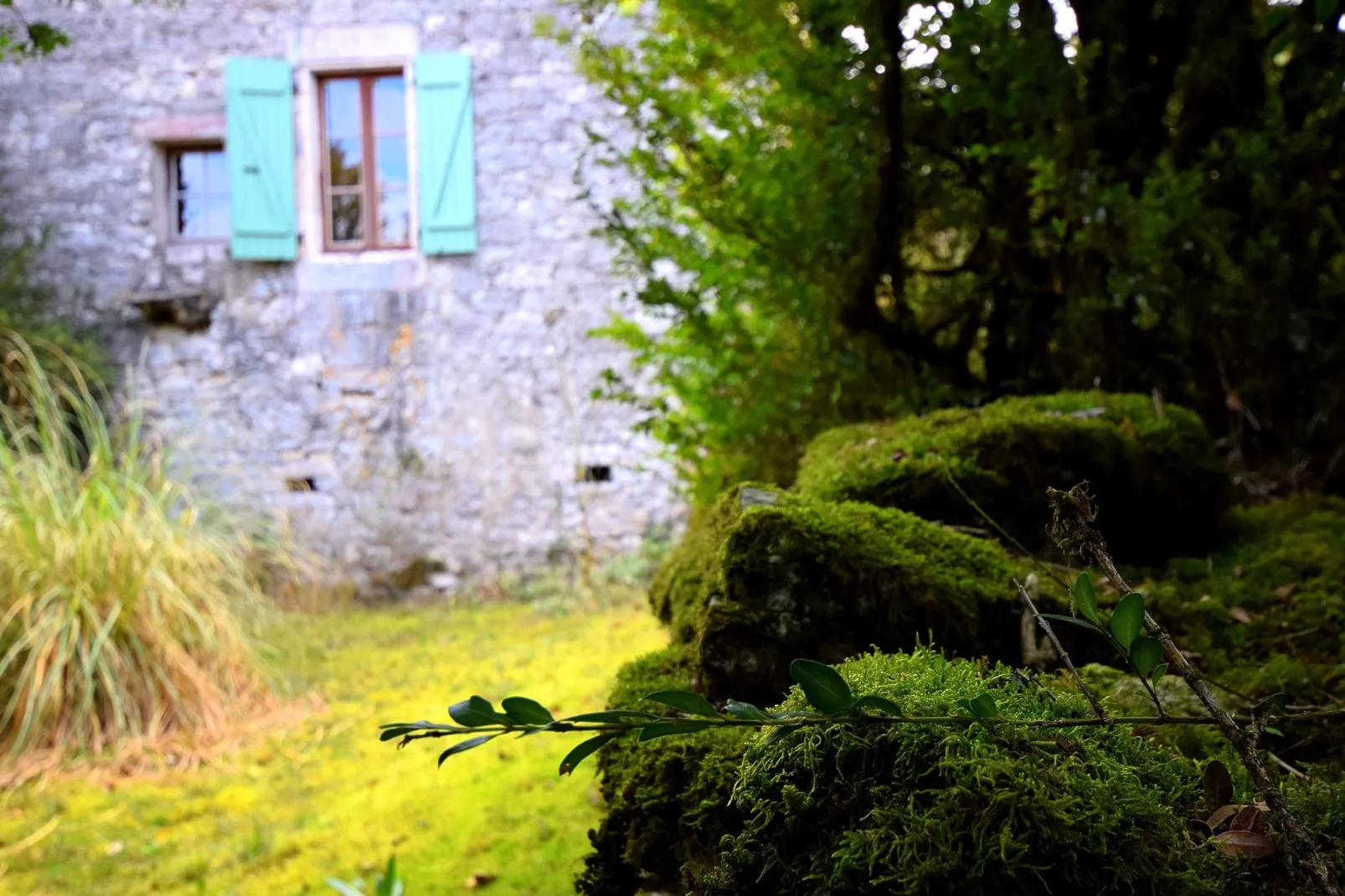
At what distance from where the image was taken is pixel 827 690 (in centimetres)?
65

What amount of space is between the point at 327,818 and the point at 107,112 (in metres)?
6.54

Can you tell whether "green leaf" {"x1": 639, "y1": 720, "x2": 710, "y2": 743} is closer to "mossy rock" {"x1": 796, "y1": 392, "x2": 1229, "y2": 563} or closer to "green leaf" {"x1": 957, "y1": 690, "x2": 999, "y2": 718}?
"green leaf" {"x1": 957, "y1": 690, "x2": 999, "y2": 718}

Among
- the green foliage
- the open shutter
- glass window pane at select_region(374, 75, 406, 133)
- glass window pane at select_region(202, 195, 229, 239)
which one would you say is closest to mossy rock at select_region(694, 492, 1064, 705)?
the green foliage

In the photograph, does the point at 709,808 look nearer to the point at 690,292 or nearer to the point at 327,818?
the point at 690,292

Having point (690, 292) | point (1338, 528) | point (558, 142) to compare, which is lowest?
point (1338, 528)

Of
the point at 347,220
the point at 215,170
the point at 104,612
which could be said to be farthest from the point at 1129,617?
the point at 215,170

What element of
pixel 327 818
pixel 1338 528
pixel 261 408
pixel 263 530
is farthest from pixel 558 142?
pixel 1338 528

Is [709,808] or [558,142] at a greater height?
[558,142]

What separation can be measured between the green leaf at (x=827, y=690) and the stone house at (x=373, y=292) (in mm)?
6437

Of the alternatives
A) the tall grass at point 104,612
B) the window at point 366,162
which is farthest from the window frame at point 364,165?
the tall grass at point 104,612

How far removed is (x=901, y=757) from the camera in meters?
0.69

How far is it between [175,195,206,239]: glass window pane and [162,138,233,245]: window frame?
0.06 ft

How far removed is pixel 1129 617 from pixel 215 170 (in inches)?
323

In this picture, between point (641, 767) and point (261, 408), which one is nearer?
point (641, 767)
